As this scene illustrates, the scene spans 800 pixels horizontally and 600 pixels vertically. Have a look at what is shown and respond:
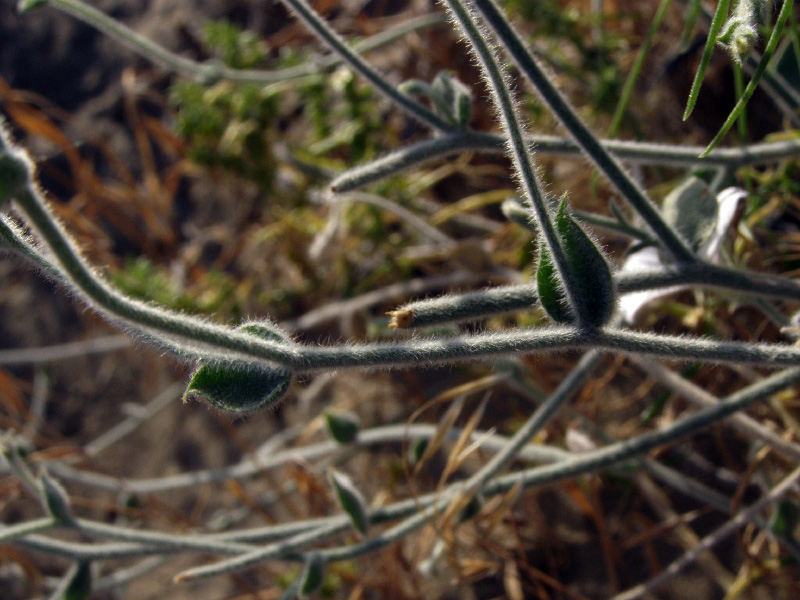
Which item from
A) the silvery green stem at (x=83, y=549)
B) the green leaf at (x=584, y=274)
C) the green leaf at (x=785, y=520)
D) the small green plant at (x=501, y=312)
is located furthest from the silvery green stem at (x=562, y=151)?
the silvery green stem at (x=83, y=549)

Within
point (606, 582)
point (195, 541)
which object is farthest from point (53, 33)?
point (606, 582)

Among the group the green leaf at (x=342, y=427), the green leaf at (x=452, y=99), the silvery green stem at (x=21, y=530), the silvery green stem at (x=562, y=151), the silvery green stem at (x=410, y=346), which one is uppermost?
the green leaf at (x=452, y=99)

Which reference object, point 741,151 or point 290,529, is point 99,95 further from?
point 741,151

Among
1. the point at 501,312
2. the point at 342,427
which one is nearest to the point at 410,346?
the point at 501,312

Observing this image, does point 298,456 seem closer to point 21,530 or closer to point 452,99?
point 21,530

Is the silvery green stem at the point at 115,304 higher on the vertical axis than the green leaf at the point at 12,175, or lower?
lower

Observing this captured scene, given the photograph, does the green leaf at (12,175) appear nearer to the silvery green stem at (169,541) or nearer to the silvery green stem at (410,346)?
the silvery green stem at (410,346)

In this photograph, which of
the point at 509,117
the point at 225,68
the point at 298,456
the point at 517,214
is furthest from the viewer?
the point at 225,68
